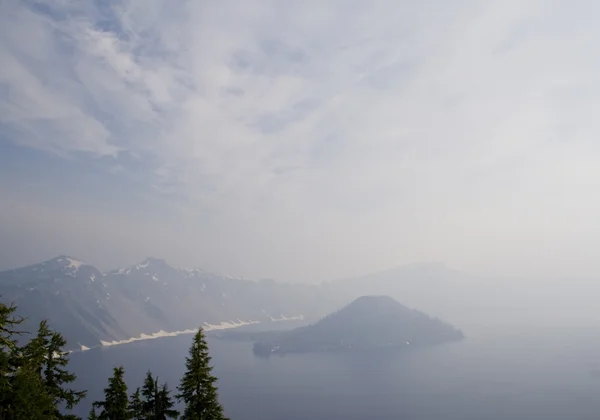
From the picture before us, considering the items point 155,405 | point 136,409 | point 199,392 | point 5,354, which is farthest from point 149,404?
point 5,354

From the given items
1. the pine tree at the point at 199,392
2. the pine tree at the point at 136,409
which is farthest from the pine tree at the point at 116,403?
the pine tree at the point at 199,392

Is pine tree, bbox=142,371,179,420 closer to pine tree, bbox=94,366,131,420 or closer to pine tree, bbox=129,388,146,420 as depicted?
pine tree, bbox=129,388,146,420

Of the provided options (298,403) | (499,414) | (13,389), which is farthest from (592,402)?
(13,389)

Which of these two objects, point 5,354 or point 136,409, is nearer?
point 5,354

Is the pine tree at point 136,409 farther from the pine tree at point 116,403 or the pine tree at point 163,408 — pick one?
the pine tree at point 163,408

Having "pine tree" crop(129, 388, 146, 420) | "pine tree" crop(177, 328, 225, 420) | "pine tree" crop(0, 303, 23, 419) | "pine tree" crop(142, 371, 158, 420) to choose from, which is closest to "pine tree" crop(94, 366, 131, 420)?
"pine tree" crop(129, 388, 146, 420)

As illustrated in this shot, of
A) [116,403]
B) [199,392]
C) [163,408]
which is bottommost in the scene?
[163,408]

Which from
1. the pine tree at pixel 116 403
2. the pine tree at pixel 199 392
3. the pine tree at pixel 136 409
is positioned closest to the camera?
the pine tree at pixel 199 392

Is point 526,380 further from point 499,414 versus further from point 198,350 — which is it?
point 198,350

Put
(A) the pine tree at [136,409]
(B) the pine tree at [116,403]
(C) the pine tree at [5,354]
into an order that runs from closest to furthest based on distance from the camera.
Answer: (C) the pine tree at [5,354] → (B) the pine tree at [116,403] → (A) the pine tree at [136,409]

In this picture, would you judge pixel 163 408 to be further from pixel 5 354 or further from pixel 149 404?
pixel 5 354

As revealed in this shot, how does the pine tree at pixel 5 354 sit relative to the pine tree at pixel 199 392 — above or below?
above
